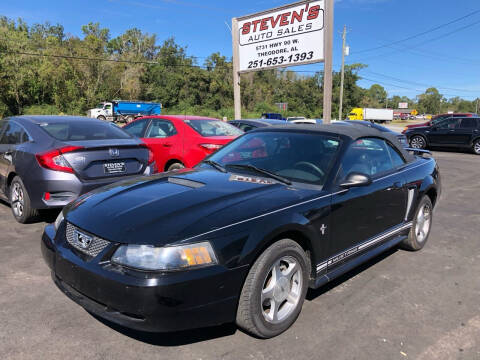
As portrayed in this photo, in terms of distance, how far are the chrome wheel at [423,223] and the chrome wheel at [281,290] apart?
88.8 inches

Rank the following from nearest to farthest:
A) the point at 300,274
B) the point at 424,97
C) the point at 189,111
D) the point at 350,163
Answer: the point at 300,274 → the point at 350,163 → the point at 189,111 → the point at 424,97

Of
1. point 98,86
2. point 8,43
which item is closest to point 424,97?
point 98,86

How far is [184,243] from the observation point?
2.17m

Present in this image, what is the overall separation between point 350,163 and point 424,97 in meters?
185

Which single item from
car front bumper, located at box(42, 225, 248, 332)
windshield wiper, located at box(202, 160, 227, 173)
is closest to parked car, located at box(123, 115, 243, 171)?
windshield wiper, located at box(202, 160, 227, 173)

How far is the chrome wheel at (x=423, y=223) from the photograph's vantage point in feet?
14.2

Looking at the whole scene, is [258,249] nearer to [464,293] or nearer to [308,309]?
[308,309]

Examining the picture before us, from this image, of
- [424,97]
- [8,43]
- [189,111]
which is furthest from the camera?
[424,97]

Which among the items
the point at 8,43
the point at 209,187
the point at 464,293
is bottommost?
the point at 464,293

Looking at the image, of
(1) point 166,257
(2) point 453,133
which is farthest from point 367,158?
(2) point 453,133

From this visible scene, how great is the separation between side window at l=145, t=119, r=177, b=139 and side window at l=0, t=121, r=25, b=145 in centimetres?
247

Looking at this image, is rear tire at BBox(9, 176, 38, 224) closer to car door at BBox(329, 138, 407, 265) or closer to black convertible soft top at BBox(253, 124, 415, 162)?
black convertible soft top at BBox(253, 124, 415, 162)

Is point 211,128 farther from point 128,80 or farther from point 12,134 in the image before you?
point 128,80

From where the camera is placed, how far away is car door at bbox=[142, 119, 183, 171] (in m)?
6.93
